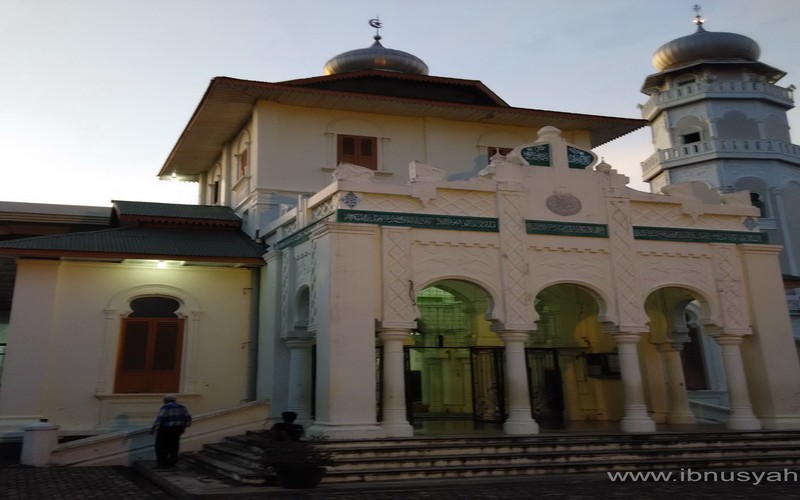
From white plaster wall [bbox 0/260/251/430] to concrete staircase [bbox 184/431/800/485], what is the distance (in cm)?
262

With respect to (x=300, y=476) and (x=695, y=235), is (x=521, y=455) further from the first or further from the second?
(x=695, y=235)

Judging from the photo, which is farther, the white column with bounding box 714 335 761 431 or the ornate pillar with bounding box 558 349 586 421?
the ornate pillar with bounding box 558 349 586 421

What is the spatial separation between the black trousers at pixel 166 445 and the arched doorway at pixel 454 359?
521cm

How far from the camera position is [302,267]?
13.2 m

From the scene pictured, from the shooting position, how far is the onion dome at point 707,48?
28594 millimetres

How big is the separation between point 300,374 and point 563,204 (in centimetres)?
608

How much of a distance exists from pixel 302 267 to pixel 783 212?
20785 mm

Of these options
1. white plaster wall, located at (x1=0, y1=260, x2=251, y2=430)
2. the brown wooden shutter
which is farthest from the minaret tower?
the brown wooden shutter

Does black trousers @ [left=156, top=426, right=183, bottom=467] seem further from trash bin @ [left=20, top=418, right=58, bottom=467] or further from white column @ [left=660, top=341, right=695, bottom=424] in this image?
white column @ [left=660, top=341, right=695, bottom=424]

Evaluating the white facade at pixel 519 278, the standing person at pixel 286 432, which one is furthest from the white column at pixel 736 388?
the standing person at pixel 286 432

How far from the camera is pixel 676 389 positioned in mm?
15109

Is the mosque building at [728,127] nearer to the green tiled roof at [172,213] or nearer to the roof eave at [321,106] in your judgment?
the roof eave at [321,106]

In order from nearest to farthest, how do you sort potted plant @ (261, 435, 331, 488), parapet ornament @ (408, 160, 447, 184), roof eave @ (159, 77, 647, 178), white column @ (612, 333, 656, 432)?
1. potted plant @ (261, 435, 331, 488)
2. white column @ (612, 333, 656, 432)
3. parapet ornament @ (408, 160, 447, 184)
4. roof eave @ (159, 77, 647, 178)

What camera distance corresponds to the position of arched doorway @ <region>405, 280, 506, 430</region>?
1532 centimetres
